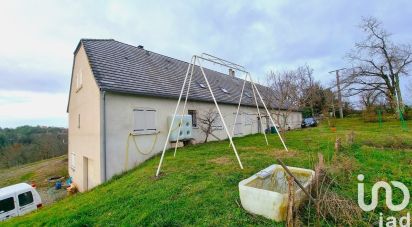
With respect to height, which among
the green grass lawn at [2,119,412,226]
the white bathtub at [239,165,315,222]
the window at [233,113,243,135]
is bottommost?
the green grass lawn at [2,119,412,226]

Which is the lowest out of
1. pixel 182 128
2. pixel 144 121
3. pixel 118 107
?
pixel 182 128

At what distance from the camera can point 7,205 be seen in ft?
30.0

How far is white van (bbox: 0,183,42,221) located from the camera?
9.01 meters

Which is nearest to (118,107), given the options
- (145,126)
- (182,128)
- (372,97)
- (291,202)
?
(145,126)

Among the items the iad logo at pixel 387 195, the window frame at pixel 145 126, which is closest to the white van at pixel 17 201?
the window frame at pixel 145 126

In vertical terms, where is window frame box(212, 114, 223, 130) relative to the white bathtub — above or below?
above

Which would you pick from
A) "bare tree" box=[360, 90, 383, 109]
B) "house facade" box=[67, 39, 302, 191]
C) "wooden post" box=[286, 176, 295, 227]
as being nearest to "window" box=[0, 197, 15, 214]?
"house facade" box=[67, 39, 302, 191]

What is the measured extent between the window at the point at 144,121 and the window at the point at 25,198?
5.55 m

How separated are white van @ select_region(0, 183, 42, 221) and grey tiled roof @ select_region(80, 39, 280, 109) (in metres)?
6.07

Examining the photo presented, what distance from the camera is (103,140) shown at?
8.91 metres

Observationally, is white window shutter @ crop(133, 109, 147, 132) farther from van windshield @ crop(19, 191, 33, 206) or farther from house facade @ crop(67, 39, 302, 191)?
van windshield @ crop(19, 191, 33, 206)

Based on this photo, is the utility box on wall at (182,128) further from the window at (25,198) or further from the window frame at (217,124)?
the window at (25,198)

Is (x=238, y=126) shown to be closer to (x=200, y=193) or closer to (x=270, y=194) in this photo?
(x=200, y=193)

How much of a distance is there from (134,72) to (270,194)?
10.2 m
